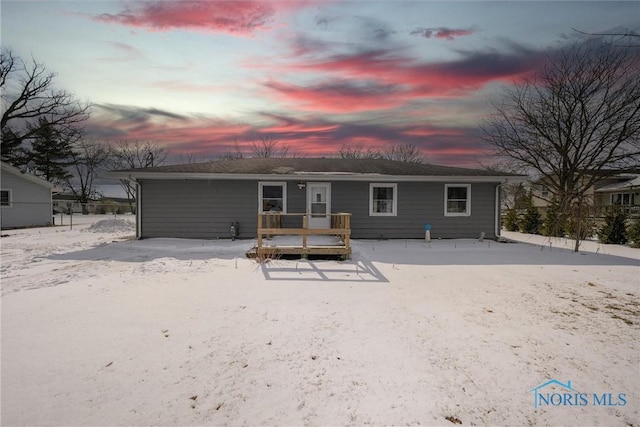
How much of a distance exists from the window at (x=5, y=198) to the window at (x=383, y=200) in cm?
2038

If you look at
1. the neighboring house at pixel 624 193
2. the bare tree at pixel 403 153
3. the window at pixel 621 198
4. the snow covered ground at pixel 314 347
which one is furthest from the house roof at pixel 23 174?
the window at pixel 621 198

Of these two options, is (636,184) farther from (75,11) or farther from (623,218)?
(75,11)

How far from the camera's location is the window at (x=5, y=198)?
56.7 ft

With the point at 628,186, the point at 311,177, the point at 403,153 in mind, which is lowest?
the point at 311,177

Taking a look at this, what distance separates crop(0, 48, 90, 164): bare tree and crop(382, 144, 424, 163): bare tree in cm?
3168

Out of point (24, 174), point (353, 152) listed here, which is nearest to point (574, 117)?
point (353, 152)

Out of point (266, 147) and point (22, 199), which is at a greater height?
point (266, 147)

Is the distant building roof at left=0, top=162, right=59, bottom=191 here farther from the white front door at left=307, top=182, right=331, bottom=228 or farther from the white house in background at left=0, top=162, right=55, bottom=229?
the white front door at left=307, top=182, right=331, bottom=228

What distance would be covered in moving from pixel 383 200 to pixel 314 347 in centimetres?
952

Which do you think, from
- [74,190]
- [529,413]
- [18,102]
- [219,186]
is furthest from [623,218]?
[74,190]

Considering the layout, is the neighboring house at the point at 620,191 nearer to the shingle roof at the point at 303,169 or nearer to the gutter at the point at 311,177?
the gutter at the point at 311,177

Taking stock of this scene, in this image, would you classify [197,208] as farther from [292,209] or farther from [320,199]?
[320,199]

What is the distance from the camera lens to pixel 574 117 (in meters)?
19.2

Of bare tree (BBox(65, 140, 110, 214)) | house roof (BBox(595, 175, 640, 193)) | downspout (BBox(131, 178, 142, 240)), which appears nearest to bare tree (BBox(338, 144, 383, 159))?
house roof (BBox(595, 175, 640, 193))
